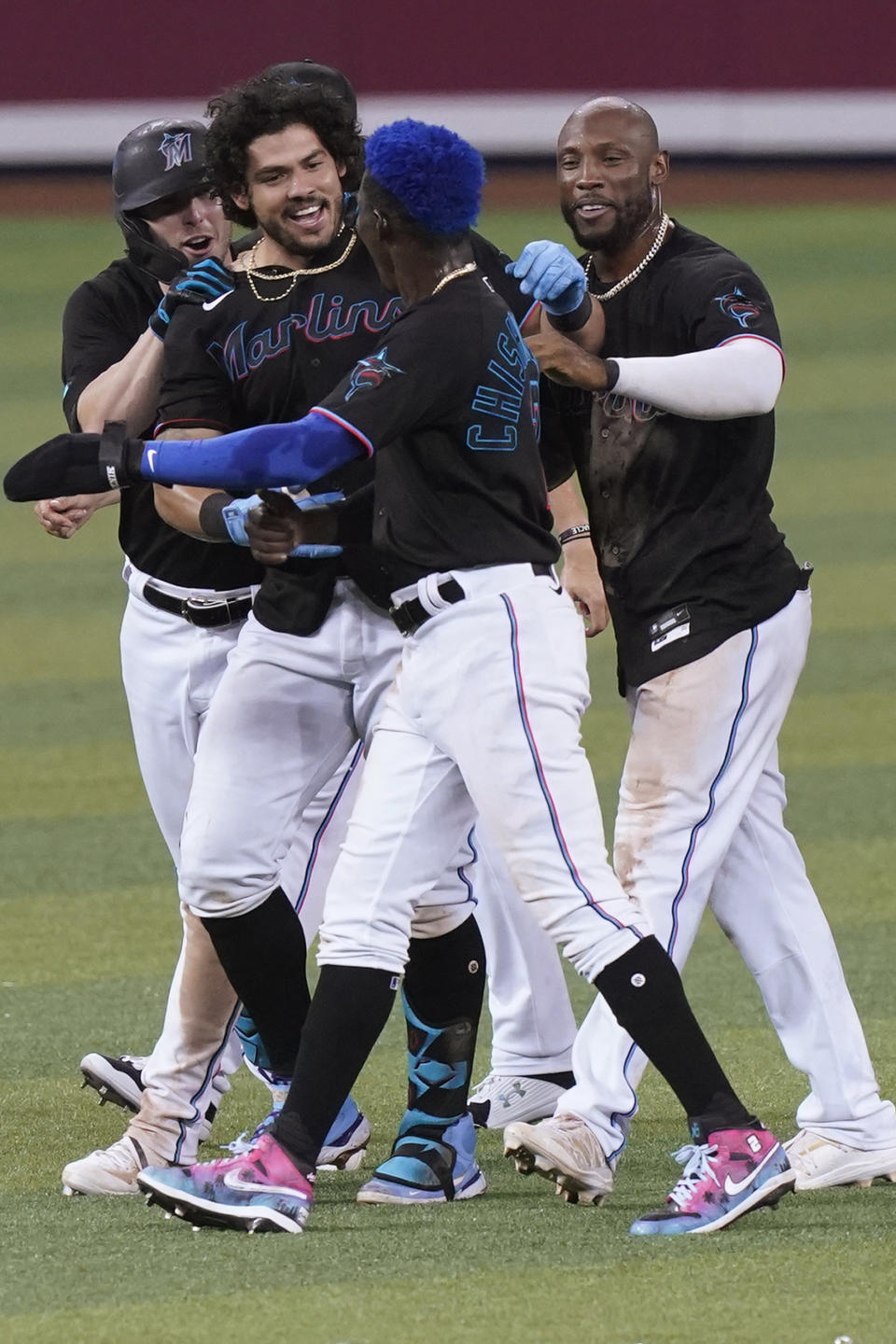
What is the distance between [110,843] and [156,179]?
349 cm

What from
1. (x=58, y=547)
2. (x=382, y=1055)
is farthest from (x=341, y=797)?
(x=58, y=547)

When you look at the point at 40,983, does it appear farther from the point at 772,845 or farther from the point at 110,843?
the point at 772,845

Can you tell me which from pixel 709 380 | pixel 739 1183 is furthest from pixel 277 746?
pixel 739 1183

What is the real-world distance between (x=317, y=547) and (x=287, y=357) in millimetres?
394

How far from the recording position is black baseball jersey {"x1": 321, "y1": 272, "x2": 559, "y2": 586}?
3.64 m

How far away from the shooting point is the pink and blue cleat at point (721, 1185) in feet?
12.2

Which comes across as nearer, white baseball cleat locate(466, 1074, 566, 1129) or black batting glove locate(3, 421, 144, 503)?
black batting glove locate(3, 421, 144, 503)

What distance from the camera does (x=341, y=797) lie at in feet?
16.0

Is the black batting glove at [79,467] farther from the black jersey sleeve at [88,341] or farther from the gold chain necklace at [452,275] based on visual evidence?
the black jersey sleeve at [88,341]

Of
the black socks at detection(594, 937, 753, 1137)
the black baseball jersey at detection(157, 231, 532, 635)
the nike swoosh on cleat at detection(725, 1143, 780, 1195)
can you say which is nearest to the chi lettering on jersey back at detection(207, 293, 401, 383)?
the black baseball jersey at detection(157, 231, 532, 635)

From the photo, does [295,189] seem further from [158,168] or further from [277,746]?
[277,746]

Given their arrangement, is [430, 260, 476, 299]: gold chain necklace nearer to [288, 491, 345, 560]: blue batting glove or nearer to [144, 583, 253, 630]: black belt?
[288, 491, 345, 560]: blue batting glove

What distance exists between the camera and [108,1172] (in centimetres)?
416

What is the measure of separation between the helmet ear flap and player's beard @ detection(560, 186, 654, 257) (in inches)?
35.6
